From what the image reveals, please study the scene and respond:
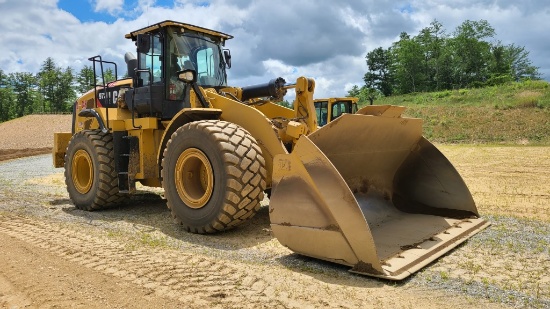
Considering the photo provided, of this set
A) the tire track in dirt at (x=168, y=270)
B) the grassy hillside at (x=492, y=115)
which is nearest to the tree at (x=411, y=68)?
the grassy hillside at (x=492, y=115)

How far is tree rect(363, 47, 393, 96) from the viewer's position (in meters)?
79.6

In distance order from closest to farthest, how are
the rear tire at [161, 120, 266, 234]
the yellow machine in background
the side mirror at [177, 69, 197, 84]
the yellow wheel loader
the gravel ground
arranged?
the gravel ground, the yellow wheel loader, the rear tire at [161, 120, 266, 234], the side mirror at [177, 69, 197, 84], the yellow machine in background

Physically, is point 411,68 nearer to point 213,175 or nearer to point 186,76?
point 186,76

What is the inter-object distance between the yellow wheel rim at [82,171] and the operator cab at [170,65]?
1.22m

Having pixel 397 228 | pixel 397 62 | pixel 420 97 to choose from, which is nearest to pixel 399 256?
pixel 397 228

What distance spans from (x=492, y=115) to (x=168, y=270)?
A: 29.3m

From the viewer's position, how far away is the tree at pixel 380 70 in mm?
79562

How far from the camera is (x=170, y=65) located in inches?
260

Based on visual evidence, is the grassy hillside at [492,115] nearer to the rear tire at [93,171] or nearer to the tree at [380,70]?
the rear tire at [93,171]

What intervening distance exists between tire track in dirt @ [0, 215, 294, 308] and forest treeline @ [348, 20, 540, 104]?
5825cm

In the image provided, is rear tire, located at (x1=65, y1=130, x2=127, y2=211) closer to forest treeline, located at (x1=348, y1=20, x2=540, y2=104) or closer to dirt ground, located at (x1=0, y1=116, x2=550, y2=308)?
dirt ground, located at (x1=0, y1=116, x2=550, y2=308)

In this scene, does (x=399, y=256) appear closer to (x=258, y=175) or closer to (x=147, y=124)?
(x=258, y=175)

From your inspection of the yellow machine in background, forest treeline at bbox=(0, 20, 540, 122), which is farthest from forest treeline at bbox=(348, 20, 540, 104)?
the yellow machine in background

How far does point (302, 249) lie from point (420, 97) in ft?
135
